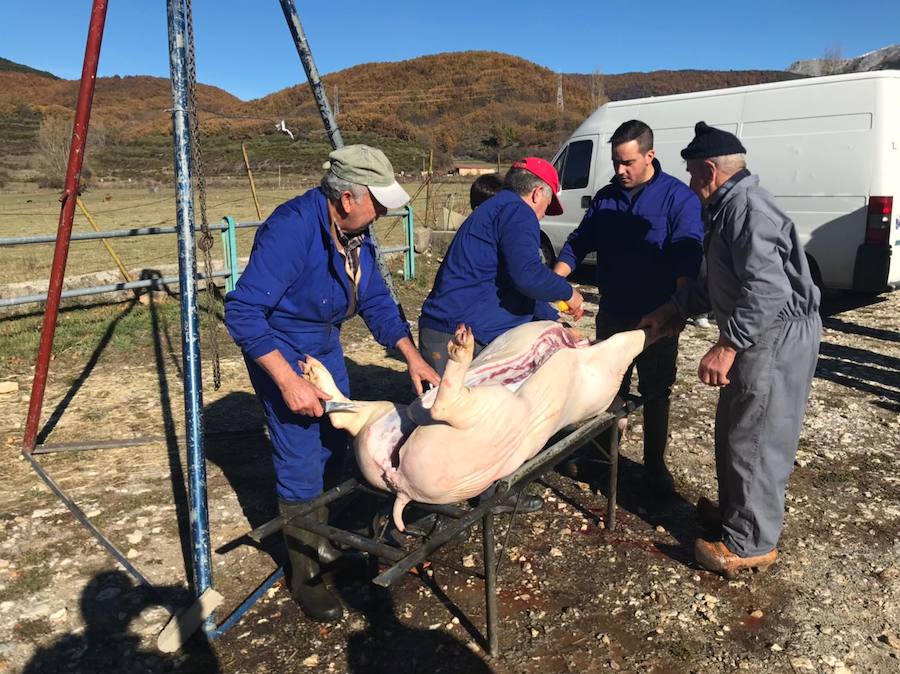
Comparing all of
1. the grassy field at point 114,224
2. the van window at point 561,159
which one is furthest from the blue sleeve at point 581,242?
the grassy field at point 114,224

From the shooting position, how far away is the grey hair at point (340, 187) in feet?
8.12

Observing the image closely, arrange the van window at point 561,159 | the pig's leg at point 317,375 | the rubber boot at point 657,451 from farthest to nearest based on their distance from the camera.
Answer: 1. the van window at point 561,159
2. the rubber boot at point 657,451
3. the pig's leg at point 317,375

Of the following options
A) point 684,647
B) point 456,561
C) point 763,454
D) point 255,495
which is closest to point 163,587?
point 255,495

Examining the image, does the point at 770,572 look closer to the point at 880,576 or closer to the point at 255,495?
the point at 880,576

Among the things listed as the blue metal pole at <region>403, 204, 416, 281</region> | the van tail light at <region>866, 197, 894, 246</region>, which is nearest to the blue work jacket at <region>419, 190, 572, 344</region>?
the van tail light at <region>866, 197, 894, 246</region>

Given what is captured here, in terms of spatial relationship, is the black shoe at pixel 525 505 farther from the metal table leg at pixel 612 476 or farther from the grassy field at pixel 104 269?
the grassy field at pixel 104 269

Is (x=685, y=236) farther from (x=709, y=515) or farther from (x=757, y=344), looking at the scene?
(x=709, y=515)

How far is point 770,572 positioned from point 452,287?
6.93 feet

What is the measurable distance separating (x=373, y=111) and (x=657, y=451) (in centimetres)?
7768

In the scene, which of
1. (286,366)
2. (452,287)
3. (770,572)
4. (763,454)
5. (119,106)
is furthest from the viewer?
(119,106)

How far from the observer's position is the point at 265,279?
2.46 metres

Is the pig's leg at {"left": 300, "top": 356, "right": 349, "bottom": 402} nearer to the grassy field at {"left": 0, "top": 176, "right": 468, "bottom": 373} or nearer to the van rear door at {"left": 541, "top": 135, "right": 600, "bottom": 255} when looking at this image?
the grassy field at {"left": 0, "top": 176, "right": 468, "bottom": 373}

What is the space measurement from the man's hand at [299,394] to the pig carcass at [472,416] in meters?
0.04

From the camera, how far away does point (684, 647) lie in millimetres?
2660
